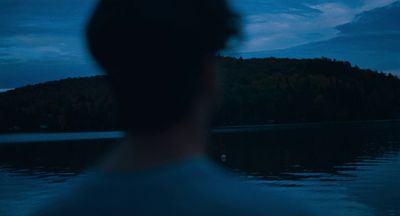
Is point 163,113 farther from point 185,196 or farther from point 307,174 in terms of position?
point 307,174

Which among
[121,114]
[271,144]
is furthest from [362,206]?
[271,144]

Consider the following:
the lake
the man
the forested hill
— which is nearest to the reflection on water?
the lake

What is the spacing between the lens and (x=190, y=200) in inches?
37.5

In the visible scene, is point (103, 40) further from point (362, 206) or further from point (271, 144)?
point (271, 144)

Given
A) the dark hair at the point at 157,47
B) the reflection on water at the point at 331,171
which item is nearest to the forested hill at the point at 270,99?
the reflection on water at the point at 331,171

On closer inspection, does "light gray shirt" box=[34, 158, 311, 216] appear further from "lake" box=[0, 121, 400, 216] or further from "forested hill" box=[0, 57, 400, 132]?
"forested hill" box=[0, 57, 400, 132]

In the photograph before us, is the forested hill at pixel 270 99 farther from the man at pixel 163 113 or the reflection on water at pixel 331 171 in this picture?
the man at pixel 163 113

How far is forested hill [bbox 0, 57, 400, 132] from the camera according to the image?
155625 millimetres

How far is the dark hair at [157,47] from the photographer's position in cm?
103

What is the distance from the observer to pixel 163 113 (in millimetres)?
1079

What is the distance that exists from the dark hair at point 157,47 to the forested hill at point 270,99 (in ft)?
480

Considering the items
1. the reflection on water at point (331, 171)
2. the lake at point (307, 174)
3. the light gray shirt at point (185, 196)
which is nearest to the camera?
the light gray shirt at point (185, 196)

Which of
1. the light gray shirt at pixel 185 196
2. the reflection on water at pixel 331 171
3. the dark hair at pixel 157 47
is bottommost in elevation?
the reflection on water at pixel 331 171

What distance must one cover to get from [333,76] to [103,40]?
616 feet
